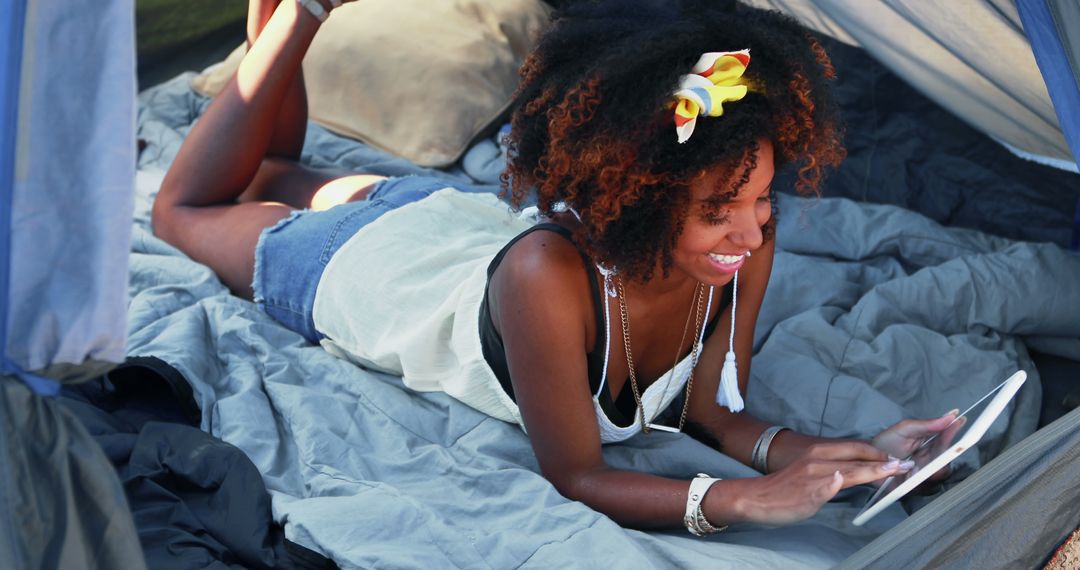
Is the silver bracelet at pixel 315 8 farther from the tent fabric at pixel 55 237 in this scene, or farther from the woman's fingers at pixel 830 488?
the woman's fingers at pixel 830 488

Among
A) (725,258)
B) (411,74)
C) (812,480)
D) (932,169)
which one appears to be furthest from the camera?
(411,74)

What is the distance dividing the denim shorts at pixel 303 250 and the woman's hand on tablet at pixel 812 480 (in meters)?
0.94

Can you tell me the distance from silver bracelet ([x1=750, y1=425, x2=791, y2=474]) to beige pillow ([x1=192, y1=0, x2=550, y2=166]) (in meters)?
1.27

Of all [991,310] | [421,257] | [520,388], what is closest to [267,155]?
[421,257]

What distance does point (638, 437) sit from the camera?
169 centimetres

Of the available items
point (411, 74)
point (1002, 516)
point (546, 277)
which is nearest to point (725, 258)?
point (546, 277)

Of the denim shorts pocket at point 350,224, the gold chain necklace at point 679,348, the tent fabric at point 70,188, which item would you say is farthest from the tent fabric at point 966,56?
the tent fabric at point 70,188

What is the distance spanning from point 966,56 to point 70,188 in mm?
1684

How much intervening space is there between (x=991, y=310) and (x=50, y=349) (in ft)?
5.45

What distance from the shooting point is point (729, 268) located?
1410mm

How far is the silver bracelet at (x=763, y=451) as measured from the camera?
1.65 meters

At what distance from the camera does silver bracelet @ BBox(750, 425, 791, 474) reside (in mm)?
1647

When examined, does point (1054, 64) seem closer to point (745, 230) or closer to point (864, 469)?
point (745, 230)

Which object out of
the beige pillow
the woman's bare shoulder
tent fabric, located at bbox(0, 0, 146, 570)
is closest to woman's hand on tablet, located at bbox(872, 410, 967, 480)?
the woman's bare shoulder
